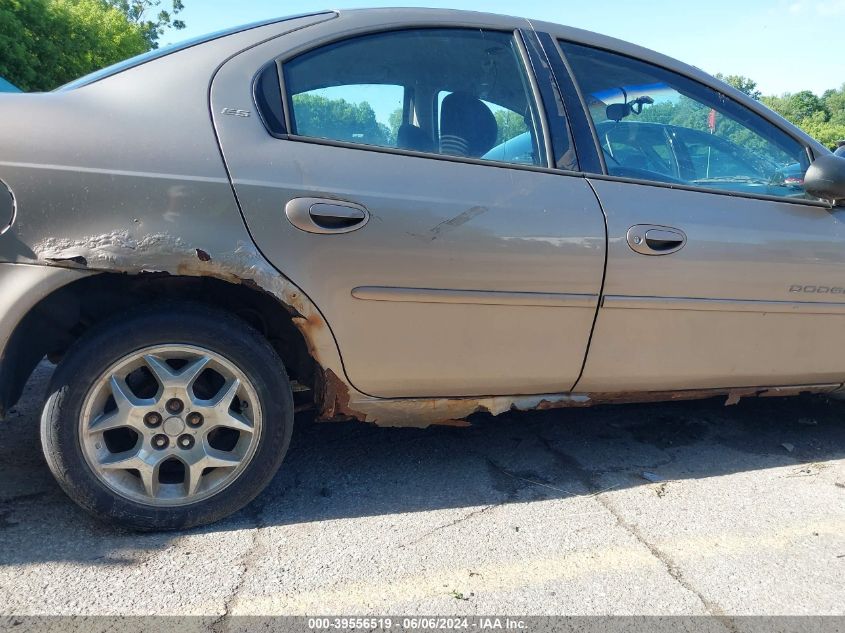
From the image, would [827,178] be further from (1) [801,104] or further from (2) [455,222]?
(1) [801,104]

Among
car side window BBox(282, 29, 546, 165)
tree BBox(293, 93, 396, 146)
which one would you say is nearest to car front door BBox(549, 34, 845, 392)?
car side window BBox(282, 29, 546, 165)

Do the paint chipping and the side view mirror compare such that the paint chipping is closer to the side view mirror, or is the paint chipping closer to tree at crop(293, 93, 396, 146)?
tree at crop(293, 93, 396, 146)

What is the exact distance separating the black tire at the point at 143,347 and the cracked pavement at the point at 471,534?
10 centimetres

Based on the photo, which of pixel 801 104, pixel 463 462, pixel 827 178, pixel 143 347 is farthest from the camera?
pixel 801 104

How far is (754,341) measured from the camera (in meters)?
2.78

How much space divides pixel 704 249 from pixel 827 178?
0.68 m

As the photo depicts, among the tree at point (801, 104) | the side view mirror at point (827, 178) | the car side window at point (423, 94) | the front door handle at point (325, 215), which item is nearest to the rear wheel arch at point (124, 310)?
the front door handle at point (325, 215)

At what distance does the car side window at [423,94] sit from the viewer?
2363 mm

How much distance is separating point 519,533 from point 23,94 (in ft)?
7.25

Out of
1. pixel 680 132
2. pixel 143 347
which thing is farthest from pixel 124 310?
pixel 680 132

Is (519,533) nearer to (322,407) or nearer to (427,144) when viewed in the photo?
(322,407)

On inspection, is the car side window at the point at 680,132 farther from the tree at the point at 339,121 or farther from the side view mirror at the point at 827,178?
the tree at the point at 339,121

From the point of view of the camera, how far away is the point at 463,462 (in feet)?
9.52

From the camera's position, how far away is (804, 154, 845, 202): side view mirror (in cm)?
273
